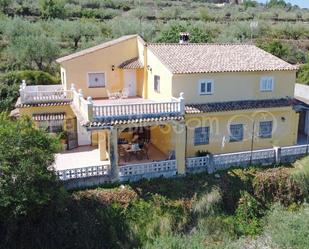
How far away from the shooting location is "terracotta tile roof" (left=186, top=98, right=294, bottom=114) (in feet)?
76.0

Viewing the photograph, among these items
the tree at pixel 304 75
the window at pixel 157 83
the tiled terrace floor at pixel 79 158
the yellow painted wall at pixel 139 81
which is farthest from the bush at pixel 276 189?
the tree at pixel 304 75

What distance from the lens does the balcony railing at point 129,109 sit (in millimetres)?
20219

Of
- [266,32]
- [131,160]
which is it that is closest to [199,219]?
[131,160]

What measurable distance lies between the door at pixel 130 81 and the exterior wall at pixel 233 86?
5.88 m

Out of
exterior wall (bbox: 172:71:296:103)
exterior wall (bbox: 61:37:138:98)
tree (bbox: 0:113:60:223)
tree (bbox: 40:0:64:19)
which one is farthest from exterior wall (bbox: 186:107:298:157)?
tree (bbox: 40:0:64:19)

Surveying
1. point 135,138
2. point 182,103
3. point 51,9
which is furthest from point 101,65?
point 51,9

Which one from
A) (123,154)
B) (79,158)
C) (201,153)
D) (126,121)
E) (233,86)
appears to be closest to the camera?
(126,121)

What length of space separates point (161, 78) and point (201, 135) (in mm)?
4485

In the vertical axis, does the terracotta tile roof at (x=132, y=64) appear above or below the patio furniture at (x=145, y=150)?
above

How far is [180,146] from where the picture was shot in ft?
72.3

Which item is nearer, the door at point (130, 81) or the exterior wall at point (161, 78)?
the exterior wall at point (161, 78)

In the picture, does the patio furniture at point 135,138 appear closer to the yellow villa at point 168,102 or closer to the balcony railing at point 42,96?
the yellow villa at point 168,102

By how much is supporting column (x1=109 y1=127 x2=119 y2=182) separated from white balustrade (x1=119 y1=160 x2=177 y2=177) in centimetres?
29

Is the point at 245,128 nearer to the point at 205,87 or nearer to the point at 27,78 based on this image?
the point at 205,87
